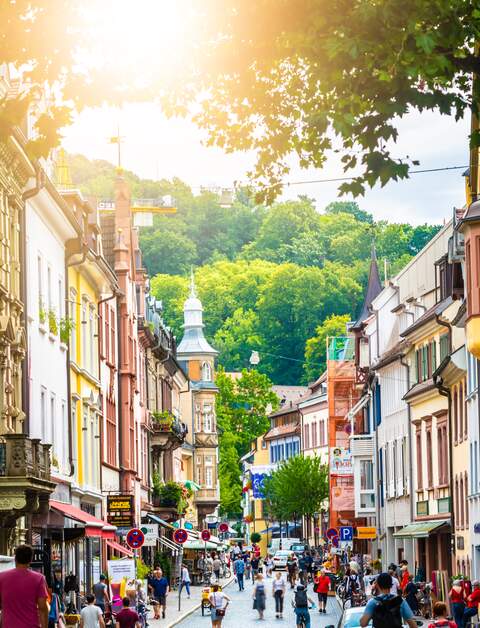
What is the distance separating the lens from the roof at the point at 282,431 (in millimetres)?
130625

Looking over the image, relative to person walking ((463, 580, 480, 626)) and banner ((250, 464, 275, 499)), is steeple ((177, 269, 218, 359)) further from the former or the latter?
person walking ((463, 580, 480, 626))

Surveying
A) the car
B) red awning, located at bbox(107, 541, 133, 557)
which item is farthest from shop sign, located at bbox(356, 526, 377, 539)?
the car

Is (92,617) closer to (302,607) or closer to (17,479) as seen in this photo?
(17,479)

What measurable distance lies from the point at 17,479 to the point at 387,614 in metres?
12.8

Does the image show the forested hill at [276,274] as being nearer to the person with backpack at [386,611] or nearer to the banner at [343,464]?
the banner at [343,464]

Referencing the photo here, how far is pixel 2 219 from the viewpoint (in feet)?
103

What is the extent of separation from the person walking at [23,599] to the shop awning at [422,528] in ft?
129

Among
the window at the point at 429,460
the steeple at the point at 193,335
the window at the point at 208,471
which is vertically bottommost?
the window at the point at 429,460

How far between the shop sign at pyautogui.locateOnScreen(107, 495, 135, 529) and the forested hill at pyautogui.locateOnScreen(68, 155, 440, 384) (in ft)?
285

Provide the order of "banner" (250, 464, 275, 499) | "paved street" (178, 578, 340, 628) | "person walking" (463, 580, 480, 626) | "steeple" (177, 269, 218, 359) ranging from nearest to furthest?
"person walking" (463, 580, 480, 626) < "paved street" (178, 578, 340, 628) < "steeple" (177, 269, 218, 359) < "banner" (250, 464, 275, 499)

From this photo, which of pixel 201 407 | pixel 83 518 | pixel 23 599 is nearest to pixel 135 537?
pixel 83 518

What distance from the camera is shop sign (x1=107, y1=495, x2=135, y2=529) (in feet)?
158

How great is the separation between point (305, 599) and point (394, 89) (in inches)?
1136

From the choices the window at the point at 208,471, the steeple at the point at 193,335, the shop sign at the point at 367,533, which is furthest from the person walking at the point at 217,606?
the steeple at the point at 193,335
